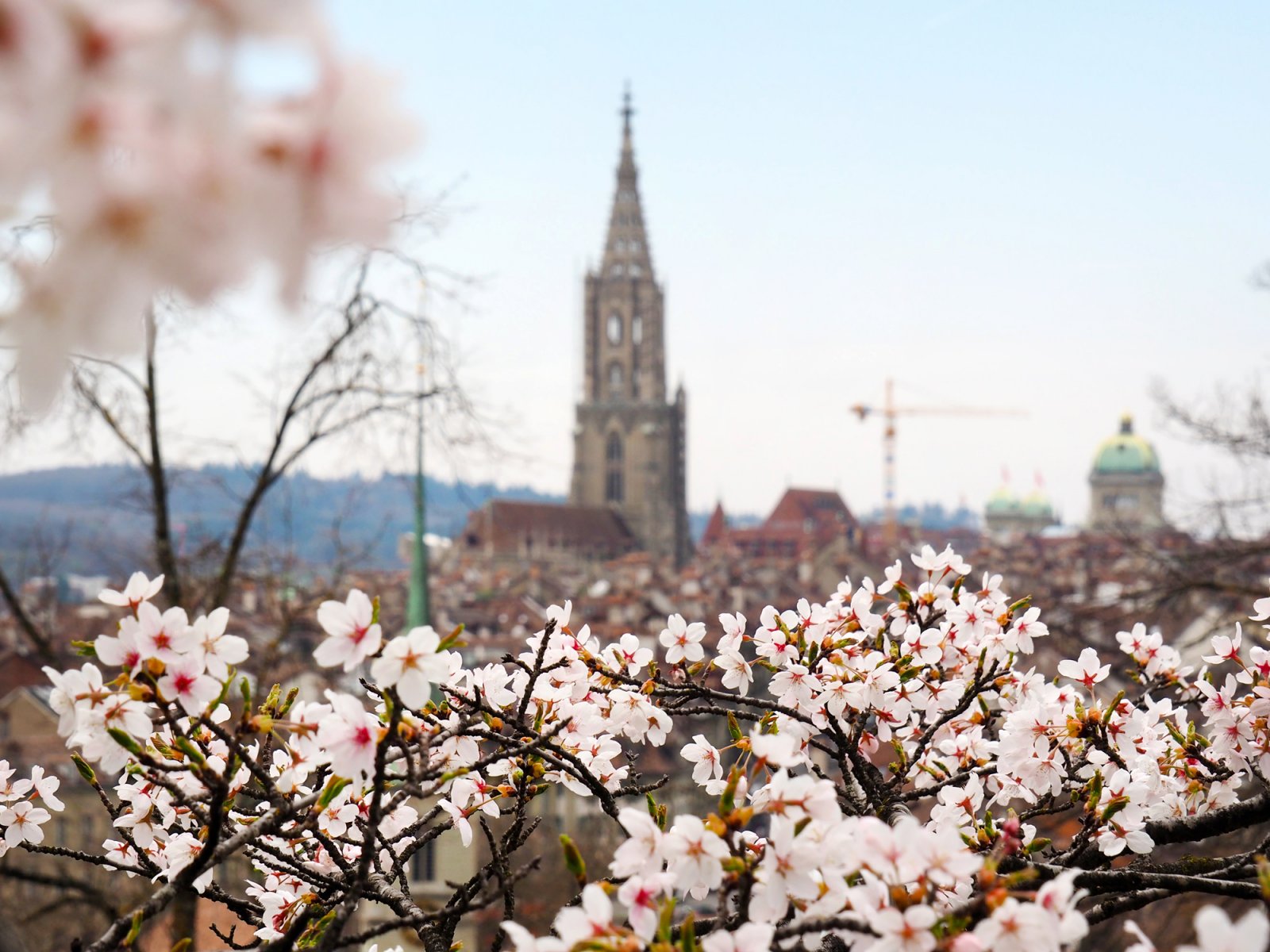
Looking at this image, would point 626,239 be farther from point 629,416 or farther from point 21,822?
point 21,822

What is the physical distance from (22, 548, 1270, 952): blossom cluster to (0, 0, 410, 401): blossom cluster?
0.93 metres

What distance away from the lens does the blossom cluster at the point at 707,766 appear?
61.9 inches

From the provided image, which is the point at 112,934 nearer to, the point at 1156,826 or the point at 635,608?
the point at 1156,826

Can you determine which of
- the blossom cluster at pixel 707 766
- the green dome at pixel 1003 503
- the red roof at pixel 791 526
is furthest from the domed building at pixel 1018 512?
the blossom cluster at pixel 707 766

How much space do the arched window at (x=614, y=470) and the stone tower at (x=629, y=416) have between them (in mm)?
66

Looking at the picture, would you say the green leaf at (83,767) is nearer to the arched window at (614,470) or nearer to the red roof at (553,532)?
the red roof at (553,532)

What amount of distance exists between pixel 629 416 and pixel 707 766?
90868 mm

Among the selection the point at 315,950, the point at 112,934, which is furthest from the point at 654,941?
the point at 112,934

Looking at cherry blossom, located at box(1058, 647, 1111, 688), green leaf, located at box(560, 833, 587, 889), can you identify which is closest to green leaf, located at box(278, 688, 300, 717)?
green leaf, located at box(560, 833, 587, 889)

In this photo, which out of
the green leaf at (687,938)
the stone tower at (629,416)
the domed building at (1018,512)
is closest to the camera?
the green leaf at (687,938)

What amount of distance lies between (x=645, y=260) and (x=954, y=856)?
96763mm

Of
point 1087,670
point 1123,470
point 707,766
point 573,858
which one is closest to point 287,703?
point 573,858

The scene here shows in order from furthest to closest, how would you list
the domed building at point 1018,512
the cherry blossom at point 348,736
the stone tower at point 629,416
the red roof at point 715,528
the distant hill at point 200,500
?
the domed building at point 1018,512, the red roof at point 715,528, the stone tower at point 629,416, the distant hill at point 200,500, the cherry blossom at point 348,736

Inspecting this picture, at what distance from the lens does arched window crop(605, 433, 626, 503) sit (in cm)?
9456
